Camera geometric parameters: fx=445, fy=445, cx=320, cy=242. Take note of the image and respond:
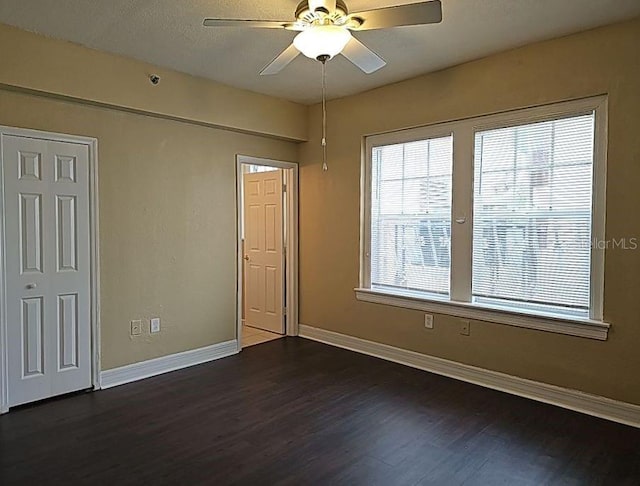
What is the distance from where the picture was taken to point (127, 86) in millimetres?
3607

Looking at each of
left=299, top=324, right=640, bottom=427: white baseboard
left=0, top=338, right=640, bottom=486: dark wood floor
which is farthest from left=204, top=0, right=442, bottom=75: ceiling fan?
left=299, top=324, right=640, bottom=427: white baseboard

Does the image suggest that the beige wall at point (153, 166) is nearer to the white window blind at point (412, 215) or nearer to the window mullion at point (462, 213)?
the white window blind at point (412, 215)

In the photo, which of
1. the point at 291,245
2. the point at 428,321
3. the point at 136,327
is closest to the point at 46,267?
the point at 136,327

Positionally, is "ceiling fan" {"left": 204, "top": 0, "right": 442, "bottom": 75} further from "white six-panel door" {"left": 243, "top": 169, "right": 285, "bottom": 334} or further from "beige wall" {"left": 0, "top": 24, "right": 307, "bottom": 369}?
"white six-panel door" {"left": 243, "top": 169, "right": 285, "bottom": 334}

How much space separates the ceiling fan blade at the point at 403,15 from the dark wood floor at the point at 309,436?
2.40m

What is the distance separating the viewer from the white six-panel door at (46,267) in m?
3.19

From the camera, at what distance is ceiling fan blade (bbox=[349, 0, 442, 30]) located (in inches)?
84.1

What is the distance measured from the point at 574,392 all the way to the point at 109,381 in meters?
3.64

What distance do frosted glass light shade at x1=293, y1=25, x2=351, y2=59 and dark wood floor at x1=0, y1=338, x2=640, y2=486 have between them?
90.3 inches

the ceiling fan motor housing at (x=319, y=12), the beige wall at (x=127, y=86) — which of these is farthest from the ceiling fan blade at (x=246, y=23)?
the beige wall at (x=127, y=86)

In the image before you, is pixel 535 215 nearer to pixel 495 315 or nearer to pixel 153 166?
pixel 495 315

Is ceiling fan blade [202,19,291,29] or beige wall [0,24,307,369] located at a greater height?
ceiling fan blade [202,19,291,29]

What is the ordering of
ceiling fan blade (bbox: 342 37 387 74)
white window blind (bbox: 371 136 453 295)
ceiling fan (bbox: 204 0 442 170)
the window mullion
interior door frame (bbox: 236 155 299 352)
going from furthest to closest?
interior door frame (bbox: 236 155 299 352) < white window blind (bbox: 371 136 453 295) < the window mullion < ceiling fan blade (bbox: 342 37 387 74) < ceiling fan (bbox: 204 0 442 170)

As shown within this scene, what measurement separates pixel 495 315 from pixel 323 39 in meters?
2.54
